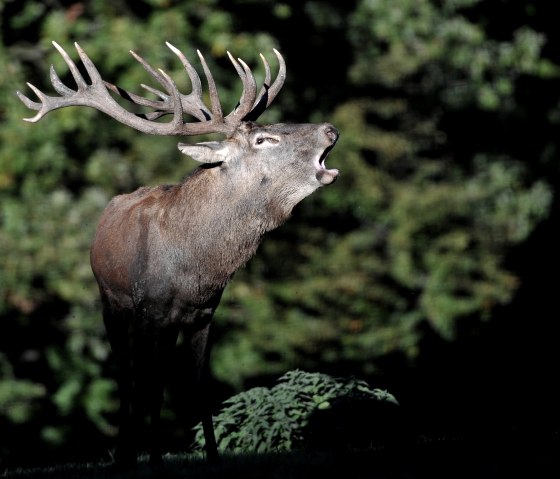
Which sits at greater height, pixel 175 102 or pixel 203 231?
pixel 175 102

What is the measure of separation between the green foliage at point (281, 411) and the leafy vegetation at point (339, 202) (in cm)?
459

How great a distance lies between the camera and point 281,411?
7551mm

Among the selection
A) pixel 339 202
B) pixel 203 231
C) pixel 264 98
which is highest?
pixel 264 98

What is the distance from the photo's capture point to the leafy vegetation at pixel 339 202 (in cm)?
1205

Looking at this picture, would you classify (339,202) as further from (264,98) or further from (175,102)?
(175,102)

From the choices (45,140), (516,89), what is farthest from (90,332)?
(516,89)

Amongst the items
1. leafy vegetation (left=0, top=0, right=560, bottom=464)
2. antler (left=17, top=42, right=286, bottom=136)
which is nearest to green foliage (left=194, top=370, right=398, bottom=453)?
antler (left=17, top=42, right=286, bottom=136)

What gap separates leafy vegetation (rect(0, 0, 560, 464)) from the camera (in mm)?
12047

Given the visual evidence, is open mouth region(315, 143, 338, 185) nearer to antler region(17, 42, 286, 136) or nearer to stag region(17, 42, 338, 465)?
stag region(17, 42, 338, 465)

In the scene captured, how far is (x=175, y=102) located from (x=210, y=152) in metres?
0.38

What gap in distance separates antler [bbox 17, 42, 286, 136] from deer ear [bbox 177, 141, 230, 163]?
0.16 metres

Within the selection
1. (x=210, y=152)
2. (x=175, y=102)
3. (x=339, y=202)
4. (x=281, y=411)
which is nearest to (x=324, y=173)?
(x=210, y=152)

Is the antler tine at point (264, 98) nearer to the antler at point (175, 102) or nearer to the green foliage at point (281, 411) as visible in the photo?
the antler at point (175, 102)

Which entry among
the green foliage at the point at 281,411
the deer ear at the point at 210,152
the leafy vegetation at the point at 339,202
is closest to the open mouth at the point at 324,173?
the deer ear at the point at 210,152
